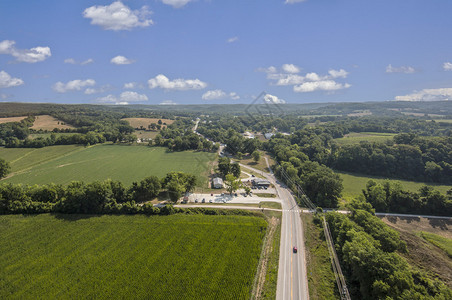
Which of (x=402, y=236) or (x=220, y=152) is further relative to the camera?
(x=220, y=152)

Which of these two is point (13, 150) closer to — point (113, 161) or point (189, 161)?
point (113, 161)

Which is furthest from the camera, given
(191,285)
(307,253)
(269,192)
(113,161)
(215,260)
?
(113,161)

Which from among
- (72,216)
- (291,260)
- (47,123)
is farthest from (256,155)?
(47,123)

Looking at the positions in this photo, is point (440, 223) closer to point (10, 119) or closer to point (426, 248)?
point (426, 248)

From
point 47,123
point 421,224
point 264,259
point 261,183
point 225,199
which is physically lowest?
point 421,224

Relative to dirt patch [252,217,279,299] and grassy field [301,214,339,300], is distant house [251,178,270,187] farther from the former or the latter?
grassy field [301,214,339,300]

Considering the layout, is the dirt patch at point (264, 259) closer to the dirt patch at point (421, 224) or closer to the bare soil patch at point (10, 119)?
the dirt patch at point (421, 224)

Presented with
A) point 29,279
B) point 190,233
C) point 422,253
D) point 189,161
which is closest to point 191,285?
point 190,233
